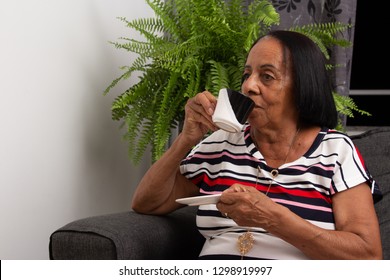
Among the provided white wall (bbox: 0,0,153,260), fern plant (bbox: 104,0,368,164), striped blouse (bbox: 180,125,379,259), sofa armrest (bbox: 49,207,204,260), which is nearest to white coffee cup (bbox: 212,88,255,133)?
striped blouse (bbox: 180,125,379,259)

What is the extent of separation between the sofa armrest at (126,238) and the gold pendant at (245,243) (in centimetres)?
22

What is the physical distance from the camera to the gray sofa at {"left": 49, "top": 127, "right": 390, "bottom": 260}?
1.37 meters

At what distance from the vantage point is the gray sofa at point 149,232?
4.50 feet

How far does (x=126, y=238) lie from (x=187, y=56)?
722 millimetres

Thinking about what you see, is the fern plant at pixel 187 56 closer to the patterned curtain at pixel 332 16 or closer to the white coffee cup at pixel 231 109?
the patterned curtain at pixel 332 16

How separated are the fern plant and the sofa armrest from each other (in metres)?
0.44

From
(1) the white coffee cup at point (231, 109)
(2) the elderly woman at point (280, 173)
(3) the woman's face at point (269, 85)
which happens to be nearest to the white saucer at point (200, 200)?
(2) the elderly woman at point (280, 173)

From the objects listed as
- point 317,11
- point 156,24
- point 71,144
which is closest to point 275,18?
point 156,24

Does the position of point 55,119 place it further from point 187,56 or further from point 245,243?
point 245,243

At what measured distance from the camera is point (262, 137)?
1.53 meters

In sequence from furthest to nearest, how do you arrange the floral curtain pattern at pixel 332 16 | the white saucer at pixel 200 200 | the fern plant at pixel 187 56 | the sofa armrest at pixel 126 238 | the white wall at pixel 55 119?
the floral curtain pattern at pixel 332 16, the fern plant at pixel 187 56, the white wall at pixel 55 119, the sofa armrest at pixel 126 238, the white saucer at pixel 200 200

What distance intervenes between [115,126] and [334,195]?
1054mm

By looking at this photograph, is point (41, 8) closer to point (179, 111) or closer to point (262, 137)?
point (179, 111)

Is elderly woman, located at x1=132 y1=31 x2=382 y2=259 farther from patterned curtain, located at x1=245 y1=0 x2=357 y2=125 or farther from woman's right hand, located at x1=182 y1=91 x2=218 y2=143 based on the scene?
patterned curtain, located at x1=245 y1=0 x2=357 y2=125
